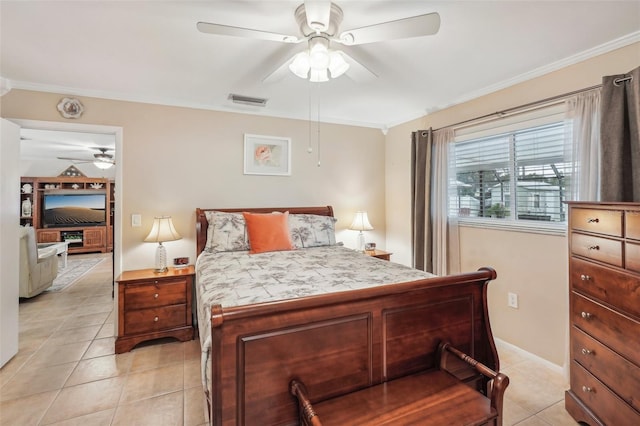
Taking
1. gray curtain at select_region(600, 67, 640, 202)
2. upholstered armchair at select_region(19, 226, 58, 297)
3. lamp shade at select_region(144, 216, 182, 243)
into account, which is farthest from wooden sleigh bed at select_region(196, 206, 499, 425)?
upholstered armchair at select_region(19, 226, 58, 297)

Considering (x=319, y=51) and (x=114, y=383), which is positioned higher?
(x=319, y=51)

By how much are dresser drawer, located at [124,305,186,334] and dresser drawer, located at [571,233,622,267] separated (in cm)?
316

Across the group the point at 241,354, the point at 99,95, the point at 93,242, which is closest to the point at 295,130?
the point at 99,95

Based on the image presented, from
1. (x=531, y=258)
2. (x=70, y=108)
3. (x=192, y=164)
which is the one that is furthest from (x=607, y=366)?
(x=70, y=108)

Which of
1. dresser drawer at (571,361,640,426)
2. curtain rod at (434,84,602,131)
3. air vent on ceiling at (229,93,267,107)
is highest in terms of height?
air vent on ceiling at (229,93,267,107)

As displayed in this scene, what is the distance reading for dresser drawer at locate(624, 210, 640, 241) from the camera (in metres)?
1.47

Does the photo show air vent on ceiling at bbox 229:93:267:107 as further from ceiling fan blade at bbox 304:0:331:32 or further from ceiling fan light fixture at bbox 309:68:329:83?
ceiling fan blade at bbox 304:0:331:32

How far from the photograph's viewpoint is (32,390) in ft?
6.81

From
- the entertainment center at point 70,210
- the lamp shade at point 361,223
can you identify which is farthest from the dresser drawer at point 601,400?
the entertainment center at point 70,210

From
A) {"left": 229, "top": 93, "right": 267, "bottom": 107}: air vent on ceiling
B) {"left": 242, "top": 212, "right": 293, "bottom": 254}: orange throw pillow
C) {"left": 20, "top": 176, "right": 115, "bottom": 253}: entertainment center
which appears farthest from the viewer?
{"left": 20, "top": 176, "right": 115, "bottom": 253}: entertainment center

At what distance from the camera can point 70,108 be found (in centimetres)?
279

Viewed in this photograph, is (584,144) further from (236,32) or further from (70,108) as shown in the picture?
(70,108)

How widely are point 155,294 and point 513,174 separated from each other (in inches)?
139

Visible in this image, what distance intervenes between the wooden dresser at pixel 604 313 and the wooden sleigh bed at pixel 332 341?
59cm
